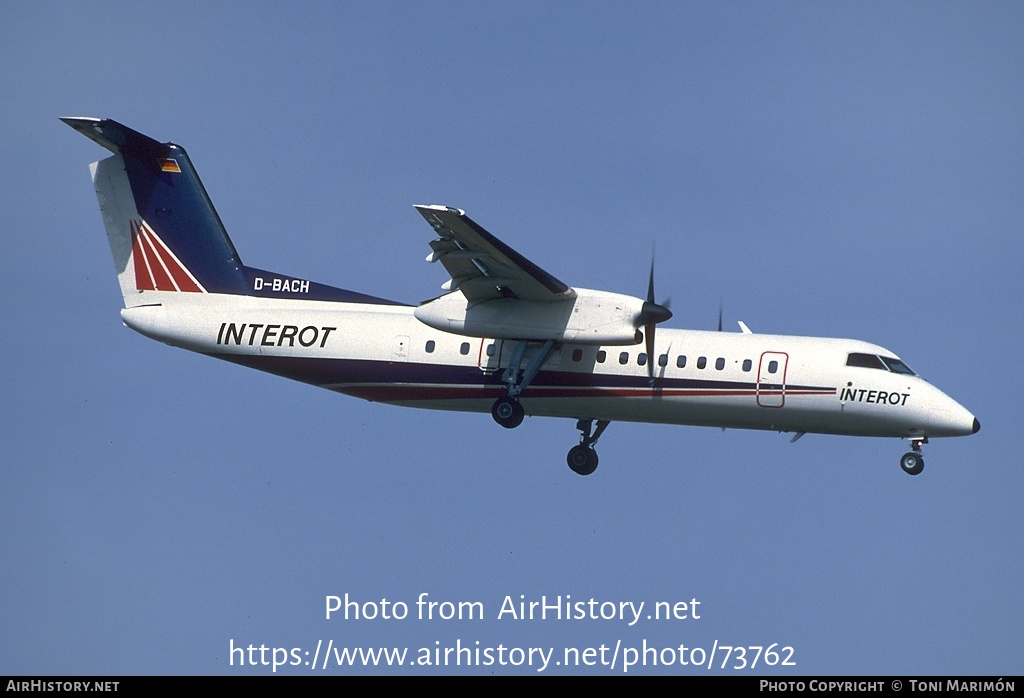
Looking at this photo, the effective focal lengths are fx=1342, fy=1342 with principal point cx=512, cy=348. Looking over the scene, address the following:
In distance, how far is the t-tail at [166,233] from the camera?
27.7 meters

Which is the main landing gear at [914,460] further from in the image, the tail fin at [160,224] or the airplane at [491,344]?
the tail fin at [160,224]

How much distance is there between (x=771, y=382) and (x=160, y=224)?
42.5 ft

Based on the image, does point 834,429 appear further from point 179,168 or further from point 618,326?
point 179,168

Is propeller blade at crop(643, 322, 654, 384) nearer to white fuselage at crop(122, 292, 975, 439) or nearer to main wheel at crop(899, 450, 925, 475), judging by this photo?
white fuselage at crop(122, 292, 975, 439)

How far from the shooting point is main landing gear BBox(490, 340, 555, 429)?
25781mm

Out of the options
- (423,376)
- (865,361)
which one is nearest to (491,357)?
(423,376)

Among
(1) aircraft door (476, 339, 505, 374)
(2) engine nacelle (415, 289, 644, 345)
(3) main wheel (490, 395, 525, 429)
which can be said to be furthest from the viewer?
(1) aircraft door (476, 339, 505, 374)

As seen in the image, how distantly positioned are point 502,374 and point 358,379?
2897mm

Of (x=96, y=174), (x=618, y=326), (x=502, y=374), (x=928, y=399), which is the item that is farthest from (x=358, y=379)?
(x=928, y=399)

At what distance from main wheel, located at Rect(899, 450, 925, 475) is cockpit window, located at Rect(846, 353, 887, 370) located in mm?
1732

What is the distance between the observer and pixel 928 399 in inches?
1004

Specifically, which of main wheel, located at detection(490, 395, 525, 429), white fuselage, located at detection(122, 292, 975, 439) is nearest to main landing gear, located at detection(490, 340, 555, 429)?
main wheel, located at detection(490, 395, 525, 429)
